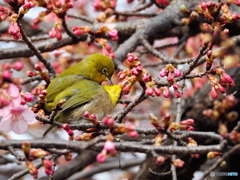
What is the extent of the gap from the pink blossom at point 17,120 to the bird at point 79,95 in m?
0.89

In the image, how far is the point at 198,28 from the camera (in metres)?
4.94

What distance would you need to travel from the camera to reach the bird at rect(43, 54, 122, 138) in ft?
12.0

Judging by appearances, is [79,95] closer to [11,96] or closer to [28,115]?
[28,115]

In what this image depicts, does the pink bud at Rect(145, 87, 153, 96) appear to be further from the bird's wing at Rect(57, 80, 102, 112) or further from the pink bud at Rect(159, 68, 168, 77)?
the bird's wing at Rect(57, 80, 102, 112)

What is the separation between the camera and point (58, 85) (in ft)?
12.5

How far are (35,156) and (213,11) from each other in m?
1.56

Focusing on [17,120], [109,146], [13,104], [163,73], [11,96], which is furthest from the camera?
[163,73]

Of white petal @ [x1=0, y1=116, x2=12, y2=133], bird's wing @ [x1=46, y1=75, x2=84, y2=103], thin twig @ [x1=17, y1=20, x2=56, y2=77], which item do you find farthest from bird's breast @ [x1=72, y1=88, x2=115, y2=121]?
white petal @ [x1=0, y1=116, x2=12, y2=133]

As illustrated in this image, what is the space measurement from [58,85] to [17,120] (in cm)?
133

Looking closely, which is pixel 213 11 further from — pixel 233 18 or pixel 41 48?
pixel 41 48

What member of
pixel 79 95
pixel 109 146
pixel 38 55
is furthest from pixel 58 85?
pixel 109 146

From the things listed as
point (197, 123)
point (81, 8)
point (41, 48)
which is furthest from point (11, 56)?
point (81, 8)

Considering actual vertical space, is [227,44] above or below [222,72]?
above

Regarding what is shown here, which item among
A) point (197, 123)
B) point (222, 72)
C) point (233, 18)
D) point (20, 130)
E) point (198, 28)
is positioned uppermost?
point (233, 18)
